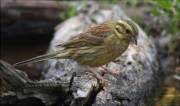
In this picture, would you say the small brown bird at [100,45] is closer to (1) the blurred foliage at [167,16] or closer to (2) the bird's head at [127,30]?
(2) the bird's head at [127,30]

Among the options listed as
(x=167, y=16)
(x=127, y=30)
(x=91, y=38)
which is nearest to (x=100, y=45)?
(x=91, y=38)

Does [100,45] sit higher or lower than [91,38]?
lower

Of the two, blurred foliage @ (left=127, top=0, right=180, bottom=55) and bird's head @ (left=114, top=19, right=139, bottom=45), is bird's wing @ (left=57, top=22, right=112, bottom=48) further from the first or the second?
blurred foliage @ (left=127, top=0, right=180, bottom=55)

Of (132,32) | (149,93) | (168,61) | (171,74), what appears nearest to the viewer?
(132,32)

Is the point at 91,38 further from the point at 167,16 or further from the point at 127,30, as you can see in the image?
the point at 167,16

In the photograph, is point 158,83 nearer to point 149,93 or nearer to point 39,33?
point 149,93

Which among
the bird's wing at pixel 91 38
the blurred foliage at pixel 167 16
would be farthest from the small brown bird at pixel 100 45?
the blurred foliage at pixel 167 16

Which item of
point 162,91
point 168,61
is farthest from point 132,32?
point 168,61
